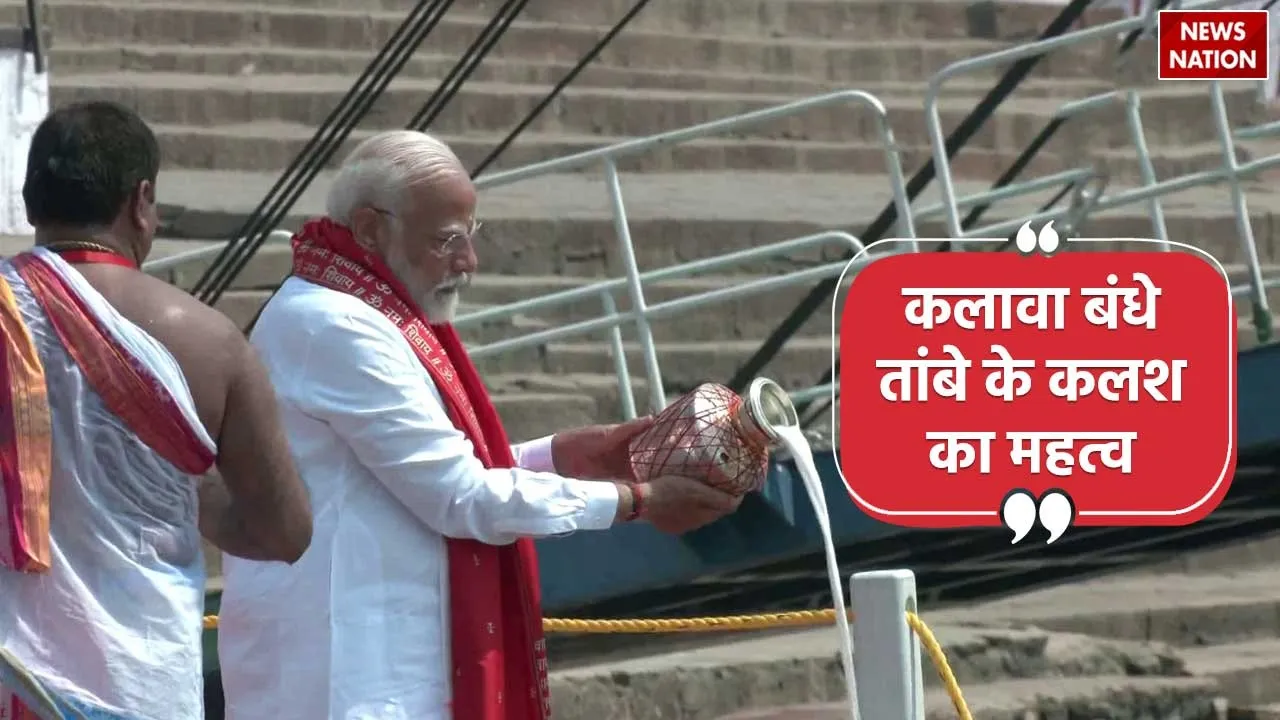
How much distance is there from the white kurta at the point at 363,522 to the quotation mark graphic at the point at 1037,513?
3.34 meters

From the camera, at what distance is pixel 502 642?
126 inches

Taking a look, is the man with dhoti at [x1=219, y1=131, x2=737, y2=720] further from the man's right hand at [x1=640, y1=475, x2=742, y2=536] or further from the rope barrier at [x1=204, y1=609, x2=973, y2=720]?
the rope barrier at [x1=204, y1=609, x2=973, y2=720]

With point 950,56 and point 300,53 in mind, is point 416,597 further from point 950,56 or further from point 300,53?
point 950,56

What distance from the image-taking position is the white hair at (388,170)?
319cm

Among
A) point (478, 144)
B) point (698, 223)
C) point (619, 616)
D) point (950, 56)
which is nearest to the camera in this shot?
point (619, 616)

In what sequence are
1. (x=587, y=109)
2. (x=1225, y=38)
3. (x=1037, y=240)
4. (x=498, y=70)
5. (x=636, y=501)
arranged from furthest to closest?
(x=498, y=70) → (x=587, y=109) → (x=1225, y=38) → (x=1037, y=240) → (x=636, y=501)

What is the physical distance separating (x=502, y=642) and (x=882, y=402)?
4.29 m

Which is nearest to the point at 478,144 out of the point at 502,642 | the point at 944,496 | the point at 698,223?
the point at 698,223

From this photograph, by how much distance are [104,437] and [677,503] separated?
96 centimetres

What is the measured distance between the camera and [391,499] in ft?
10.4

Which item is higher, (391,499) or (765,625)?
(391,499)

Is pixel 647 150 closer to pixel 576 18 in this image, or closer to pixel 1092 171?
pixel 1092 171

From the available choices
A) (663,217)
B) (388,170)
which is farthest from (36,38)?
(388,170)

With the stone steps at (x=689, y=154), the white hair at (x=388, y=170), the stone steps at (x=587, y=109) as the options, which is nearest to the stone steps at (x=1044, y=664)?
the stone steps at (x=689, y=154)
